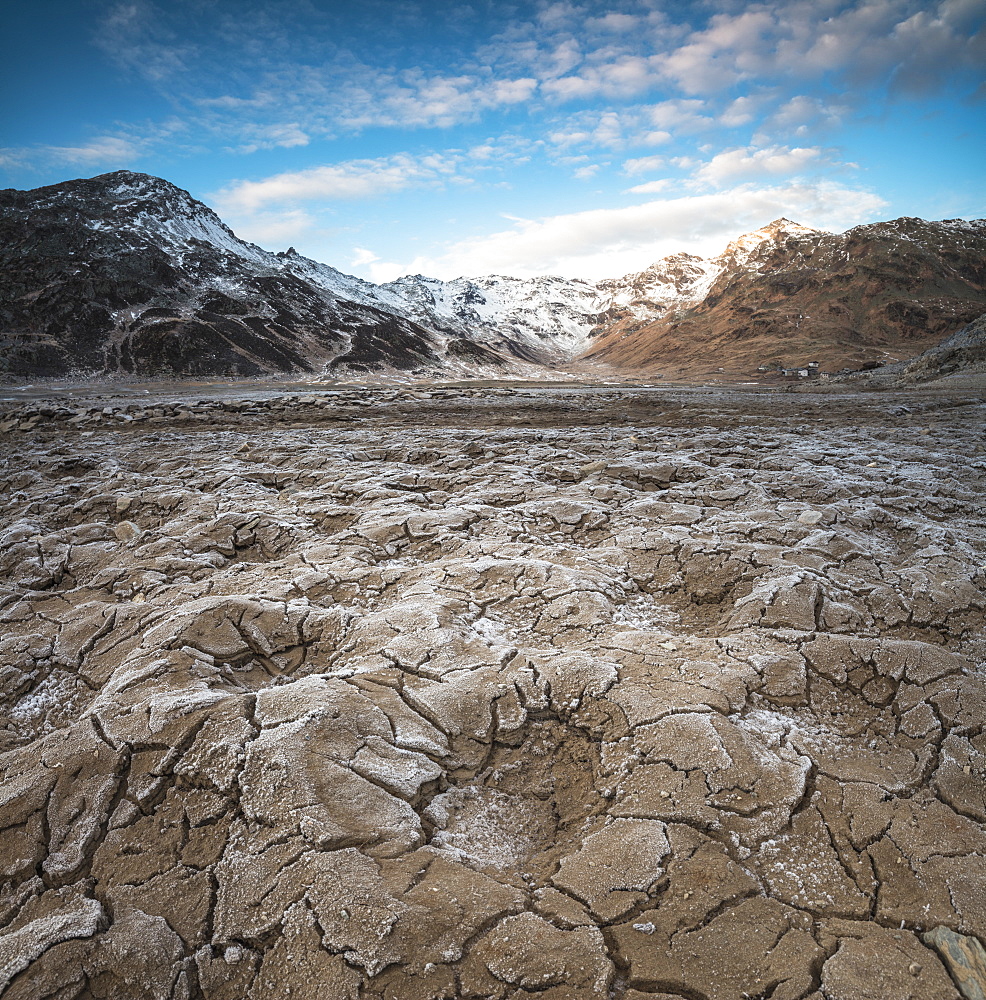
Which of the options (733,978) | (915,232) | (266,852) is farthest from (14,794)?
(915,232)

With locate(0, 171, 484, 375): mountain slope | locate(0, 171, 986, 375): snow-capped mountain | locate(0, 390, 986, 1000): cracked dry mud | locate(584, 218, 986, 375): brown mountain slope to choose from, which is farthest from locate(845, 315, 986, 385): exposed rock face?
locate(0, 171, 484, 375): mountain slope

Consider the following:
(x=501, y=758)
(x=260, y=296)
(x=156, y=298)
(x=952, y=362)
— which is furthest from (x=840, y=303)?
(x=156, y=298)

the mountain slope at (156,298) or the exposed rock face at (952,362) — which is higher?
the mountain slope at (156,298)

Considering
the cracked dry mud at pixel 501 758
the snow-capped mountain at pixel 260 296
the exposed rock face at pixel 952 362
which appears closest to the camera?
the cracked dry mud at pixel 501 758

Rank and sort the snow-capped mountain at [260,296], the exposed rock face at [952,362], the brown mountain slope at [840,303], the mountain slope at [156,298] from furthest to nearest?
1. the brown mountain slope at [840,303]
2. the snow-capped mountain at [260,296]
3. the mountain slope at [156,298]
4. the exposed rock face at [952,362]

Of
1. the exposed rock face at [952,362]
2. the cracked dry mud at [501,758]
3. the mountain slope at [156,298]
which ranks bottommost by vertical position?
the cracked dry mud at [501,758]

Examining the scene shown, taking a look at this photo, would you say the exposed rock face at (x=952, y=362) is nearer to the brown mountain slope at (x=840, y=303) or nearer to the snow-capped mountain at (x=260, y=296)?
the brown mountain slope at (x=840, y=303)

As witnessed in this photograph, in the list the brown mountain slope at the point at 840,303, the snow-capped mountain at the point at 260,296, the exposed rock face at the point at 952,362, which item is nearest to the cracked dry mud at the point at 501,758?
the exposed rock face at the point at 952,362

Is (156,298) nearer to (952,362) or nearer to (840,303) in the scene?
(952,362)
